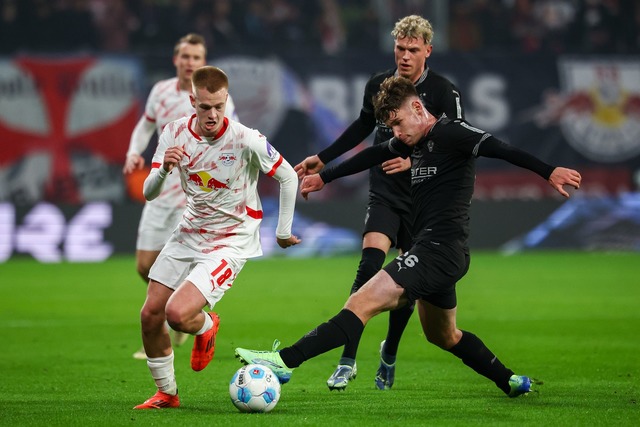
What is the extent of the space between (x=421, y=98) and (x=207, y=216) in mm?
1770

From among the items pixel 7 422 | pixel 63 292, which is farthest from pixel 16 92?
pixel 7 422

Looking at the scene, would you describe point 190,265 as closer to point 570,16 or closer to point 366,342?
point 366,342

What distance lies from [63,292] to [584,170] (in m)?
10.3

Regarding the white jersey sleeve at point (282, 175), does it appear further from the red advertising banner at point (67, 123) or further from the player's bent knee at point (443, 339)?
the red advertising banner at point (67, 123)

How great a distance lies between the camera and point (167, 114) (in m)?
9.48

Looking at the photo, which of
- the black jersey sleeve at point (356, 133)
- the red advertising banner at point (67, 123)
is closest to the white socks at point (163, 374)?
the black jersey sleeve at point (356, 133)

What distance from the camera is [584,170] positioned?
67.4ft

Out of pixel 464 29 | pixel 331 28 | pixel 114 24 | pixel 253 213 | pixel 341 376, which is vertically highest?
pixel 253 213

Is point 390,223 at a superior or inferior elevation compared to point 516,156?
inferior

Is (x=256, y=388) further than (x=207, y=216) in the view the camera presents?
No

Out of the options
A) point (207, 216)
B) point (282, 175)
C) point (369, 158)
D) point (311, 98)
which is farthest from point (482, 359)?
point (311, 98)

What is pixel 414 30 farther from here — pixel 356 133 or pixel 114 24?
pixel 114 24

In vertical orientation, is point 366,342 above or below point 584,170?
above

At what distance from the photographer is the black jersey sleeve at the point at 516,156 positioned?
622cm
